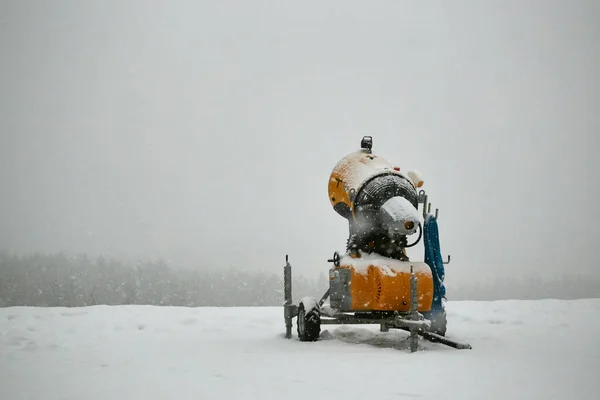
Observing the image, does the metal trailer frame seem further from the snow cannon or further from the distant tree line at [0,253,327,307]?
the distant tree line at [0,253,327,307]

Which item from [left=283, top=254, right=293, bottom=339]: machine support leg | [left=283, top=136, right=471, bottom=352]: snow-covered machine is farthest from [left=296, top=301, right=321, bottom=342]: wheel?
[left=283, top=254, right=293, bottom=339]: machine support leg

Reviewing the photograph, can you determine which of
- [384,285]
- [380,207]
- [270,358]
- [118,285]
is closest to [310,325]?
[384,285]

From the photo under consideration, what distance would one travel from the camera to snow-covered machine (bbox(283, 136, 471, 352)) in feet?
32.4

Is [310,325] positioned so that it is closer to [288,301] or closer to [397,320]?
[288,301]

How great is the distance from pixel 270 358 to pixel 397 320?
8.25 ft

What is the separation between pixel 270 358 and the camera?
27.3ft

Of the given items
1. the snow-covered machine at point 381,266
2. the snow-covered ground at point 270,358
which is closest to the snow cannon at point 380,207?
the snow-covered machine at point 381,266

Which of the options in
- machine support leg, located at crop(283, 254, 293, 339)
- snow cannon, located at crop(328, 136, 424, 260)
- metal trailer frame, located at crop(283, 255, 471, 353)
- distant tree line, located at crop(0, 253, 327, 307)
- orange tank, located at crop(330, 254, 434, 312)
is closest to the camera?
metal trailer frame, located at crop(283, 255, 471, 353)

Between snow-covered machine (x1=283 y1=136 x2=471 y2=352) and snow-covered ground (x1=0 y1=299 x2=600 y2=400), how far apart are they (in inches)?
19.2

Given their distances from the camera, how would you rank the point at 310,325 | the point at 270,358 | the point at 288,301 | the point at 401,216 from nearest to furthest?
the point at 270,358 < the point at 401,216 < the point at 310,325 < the point at 288,301

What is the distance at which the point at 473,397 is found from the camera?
5680 millimetres

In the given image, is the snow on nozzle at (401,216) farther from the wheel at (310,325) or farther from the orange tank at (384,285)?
the wheel at (310,325)

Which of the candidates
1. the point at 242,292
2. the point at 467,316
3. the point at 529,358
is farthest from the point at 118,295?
the point at 529,358

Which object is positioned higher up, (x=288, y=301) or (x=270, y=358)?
(x=288, y=301)
